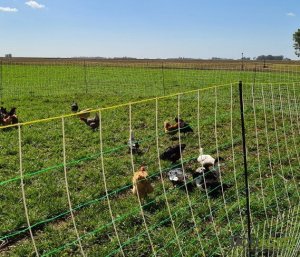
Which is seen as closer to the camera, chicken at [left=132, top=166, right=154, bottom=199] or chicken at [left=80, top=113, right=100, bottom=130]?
chicken at [left=132, top=166, right=154, bottom=199]

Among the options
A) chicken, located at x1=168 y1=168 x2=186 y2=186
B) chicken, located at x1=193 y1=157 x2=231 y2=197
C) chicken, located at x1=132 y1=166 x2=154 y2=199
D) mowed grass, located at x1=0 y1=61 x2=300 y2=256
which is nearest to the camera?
mowed grass, located at x1=0 y1=61 x2=300 y2=256

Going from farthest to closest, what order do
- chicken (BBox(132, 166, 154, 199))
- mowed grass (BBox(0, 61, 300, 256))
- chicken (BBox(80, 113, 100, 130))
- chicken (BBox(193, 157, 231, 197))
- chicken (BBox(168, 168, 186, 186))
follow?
chicken (BBox(80, 113, 100, 130))
chicken (BBox(168, 168, 186, 186))
chicken (BBox(193, 157, 231, 197))
chicken (BBox(132, 166, 154, 199))
mowed grass (BBox(0, 61, 300, 256))

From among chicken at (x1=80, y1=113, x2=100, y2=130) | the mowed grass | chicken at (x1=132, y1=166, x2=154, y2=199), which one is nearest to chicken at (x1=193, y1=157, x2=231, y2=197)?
the mowed grass

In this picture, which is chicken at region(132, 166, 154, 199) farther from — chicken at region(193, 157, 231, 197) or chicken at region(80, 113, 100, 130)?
chicken at region(80, 113, 100, 130)

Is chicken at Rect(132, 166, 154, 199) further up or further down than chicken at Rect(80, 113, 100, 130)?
further down

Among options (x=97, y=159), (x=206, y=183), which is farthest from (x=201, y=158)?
(x=97, y=159)

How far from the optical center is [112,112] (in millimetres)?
9508

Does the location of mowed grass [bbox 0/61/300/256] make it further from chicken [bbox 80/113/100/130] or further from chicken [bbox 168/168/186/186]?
chicken [bbox 80/113/100/130]

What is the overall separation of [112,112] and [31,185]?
482 cm

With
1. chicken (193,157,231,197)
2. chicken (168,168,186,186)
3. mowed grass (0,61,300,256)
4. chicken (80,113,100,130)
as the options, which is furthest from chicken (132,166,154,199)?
chicken (80,113,100,130)

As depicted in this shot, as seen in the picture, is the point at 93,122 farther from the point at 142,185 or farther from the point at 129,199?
the point at 142,185

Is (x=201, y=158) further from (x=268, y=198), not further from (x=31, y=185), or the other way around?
(x=31, y=185)

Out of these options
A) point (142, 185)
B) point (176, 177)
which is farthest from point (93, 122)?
point (142, 185)

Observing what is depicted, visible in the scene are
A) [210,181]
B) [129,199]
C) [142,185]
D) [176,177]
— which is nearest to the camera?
[142,185]
